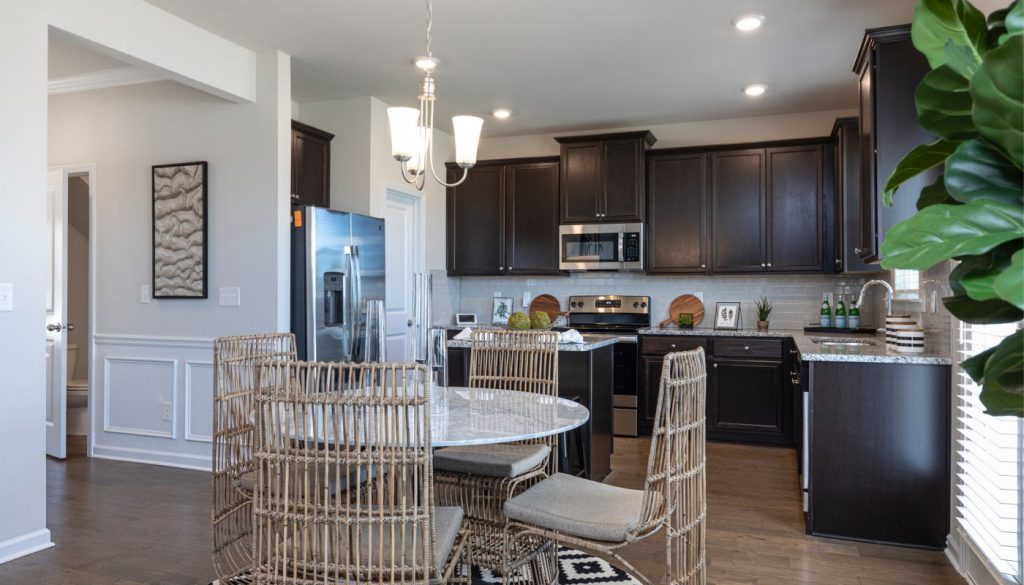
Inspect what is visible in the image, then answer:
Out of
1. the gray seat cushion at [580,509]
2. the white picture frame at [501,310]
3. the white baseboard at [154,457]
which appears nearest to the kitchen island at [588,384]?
the gray seat cushion at [580,509]

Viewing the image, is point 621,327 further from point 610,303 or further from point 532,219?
point 532,219

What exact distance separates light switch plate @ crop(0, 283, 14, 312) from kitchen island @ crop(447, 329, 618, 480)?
1.98 metres

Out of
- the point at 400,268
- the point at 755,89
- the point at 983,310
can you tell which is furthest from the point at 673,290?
the point at 983,310

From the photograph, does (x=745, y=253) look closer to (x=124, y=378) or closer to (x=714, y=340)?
(x=714, y=340)

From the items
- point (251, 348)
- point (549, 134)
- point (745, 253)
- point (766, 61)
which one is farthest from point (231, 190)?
point (745, 253)

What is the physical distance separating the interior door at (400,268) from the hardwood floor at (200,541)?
5.70 ft

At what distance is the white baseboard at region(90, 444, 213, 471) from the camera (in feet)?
14.6

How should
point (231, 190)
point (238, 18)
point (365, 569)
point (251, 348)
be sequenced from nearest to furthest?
point (365, 569) < point (251, 348) < point (238, 18) < point (231, 190)

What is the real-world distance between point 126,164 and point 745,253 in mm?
4576

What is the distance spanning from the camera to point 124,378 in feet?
15.6

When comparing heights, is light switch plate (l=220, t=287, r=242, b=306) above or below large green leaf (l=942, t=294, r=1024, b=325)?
above

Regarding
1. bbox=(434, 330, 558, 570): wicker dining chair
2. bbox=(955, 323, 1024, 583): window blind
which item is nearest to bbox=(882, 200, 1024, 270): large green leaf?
bbox=(955, 323, 1024, 583): window blind

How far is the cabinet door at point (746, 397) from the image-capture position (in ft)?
17.1

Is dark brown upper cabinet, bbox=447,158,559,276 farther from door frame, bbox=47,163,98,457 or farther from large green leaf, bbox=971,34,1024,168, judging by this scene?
large green leaf, bbox=971,34,1024,168
